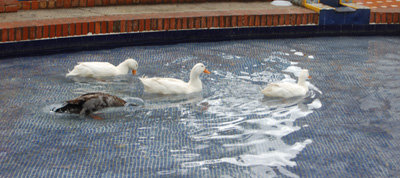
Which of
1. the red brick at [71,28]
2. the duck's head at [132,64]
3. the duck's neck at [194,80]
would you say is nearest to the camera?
the duck's neck at [194,80]

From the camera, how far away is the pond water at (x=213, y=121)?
18.2 feet

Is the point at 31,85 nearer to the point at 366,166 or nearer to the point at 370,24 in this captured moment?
the point at 366,166

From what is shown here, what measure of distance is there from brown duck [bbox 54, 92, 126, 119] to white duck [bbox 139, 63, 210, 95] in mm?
661

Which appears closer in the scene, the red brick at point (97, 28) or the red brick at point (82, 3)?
the red brick at point (97, 28)

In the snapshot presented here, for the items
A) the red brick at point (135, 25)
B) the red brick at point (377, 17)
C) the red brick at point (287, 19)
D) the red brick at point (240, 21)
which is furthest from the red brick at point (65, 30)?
the red brick at point (377, 17)

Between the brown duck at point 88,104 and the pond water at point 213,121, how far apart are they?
0.10 meters

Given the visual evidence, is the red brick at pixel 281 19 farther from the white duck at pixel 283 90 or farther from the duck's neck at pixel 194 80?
the duck's neck at pixel 194 80

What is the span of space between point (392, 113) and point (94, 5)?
239 inches

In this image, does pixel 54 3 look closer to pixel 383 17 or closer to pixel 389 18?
pixel 383 17

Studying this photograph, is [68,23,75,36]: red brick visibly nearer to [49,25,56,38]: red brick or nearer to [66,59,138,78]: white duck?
[49,25,56,38]: red brick

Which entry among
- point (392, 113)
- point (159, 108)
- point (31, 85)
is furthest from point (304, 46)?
point (31, 85)

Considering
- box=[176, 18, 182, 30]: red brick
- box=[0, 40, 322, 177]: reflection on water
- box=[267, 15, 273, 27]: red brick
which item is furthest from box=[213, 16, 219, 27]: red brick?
box=[0, 40, 322, 177]: reflection on water

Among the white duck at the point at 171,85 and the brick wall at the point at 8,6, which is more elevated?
the brick wall at the point at 8,6

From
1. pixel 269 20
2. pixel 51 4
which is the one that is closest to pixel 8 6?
pixel 51 4
